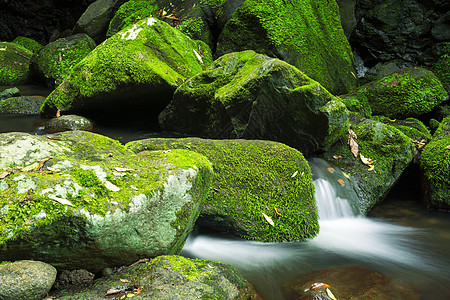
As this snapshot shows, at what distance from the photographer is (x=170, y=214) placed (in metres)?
2.90

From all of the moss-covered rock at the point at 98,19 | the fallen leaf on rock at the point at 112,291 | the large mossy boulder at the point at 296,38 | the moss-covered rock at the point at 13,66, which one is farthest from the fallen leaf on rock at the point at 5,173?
the moss-covered rock at the point at 13,66

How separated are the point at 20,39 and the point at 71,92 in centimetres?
1348

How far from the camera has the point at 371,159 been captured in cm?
596

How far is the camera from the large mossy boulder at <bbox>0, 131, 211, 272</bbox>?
7.72 feet

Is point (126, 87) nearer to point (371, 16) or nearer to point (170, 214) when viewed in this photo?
point (170, 214)

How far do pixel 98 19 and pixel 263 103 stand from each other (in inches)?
387

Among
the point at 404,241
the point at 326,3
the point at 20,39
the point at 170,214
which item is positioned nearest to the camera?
the point at 170,214

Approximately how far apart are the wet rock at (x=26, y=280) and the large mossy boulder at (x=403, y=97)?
722cm

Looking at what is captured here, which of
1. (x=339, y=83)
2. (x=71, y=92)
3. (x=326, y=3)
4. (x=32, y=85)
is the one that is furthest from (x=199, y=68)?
(x=32, y=85)

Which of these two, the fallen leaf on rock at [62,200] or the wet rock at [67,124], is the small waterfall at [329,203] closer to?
the fallen leaf on rock at [62,200]

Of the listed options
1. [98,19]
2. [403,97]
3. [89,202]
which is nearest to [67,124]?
[89,202]

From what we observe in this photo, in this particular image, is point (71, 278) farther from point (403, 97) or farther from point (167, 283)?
point (403, 97)

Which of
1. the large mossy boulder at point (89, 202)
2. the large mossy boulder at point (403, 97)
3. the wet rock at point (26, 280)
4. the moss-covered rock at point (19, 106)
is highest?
the large mossy boulder at point (403, 97)

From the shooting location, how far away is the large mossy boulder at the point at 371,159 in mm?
5570
